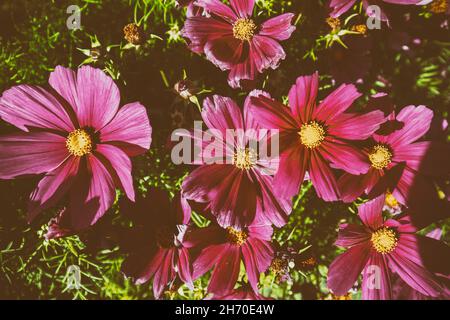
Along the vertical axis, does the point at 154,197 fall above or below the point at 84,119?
below

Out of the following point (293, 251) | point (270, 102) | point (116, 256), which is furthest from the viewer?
point (116, 256)

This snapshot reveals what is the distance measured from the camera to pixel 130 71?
3.42 feet

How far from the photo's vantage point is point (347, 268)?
93cm

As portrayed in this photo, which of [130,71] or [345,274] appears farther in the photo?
[130,71]

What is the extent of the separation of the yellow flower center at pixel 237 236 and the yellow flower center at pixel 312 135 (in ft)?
0.85

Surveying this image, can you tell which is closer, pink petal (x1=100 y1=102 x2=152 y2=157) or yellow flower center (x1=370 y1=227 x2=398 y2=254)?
pink petal (x1=100 y1=102 x2=152 y2=157)

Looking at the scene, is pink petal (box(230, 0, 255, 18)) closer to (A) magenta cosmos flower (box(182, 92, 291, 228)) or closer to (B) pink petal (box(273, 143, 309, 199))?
(A) magenta cosmos flower (box(182, 92, 291, 228))

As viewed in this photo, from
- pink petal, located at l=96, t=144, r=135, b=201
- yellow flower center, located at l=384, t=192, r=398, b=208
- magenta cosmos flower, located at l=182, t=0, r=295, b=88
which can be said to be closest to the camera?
pink petal, located at l=96, t=144, r=135, b=201

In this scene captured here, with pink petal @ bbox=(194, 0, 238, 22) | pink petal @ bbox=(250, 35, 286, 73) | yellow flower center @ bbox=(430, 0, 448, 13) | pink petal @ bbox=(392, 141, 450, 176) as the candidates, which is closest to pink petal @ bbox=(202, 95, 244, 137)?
pink petal @ bbox=(250, 35, 286, 73)

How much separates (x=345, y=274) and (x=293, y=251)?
0.42 ft

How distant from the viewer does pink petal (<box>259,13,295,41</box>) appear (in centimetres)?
90

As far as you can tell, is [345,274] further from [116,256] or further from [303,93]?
[116,256]
